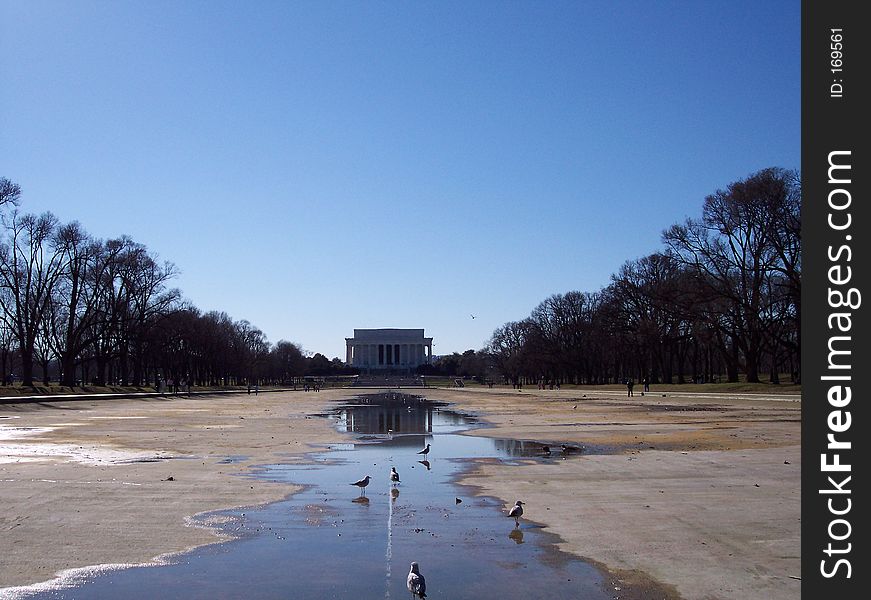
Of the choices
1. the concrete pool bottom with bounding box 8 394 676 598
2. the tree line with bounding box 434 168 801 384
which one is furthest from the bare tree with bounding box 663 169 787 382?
the concrete pool bottom with bounding box 8 394 676 598

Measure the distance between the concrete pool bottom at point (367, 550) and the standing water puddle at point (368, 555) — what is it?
0.04ft

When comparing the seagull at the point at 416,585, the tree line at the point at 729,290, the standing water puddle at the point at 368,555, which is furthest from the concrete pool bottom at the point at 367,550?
the tree line at the point at 729,290

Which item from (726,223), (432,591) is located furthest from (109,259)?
(432,591)

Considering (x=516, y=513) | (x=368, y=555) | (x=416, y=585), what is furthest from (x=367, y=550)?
(x=516, y=513)

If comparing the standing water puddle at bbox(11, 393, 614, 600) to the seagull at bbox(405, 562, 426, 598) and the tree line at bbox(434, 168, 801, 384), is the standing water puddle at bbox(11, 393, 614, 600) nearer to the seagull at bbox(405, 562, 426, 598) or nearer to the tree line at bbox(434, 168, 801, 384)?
the seagull at bbox(405, 562, 426, 598)

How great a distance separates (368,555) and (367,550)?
27cm

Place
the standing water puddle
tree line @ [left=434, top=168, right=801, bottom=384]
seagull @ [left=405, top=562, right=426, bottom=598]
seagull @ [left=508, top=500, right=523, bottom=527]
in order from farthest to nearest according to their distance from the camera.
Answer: tree line @ [left=434, top=168, right=801, bottom=384] < seagull @ [left=508, top=500, right=523, bottom=527] < the standing water puddle < seagull @ [left=405, top=562, right=426, bottom=598]

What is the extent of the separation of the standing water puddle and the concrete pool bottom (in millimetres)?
13

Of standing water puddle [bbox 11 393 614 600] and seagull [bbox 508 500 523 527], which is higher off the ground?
seagull [bbox 508 500 523 527]

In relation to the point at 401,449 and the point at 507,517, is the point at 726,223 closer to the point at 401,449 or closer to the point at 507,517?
the point at 401,449

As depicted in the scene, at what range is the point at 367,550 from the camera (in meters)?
10.4

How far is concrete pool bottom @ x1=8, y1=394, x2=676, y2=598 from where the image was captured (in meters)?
8.77
